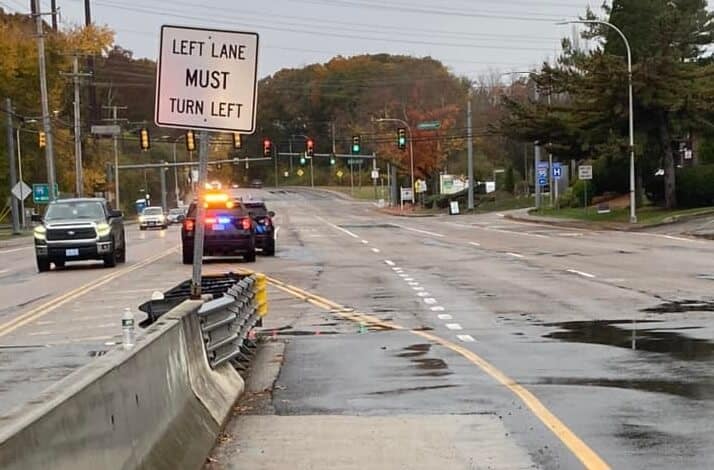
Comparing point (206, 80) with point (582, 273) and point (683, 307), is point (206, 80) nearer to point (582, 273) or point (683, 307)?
point (683, 307)

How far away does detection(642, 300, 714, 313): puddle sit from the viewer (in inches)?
642

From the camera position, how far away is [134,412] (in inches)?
228

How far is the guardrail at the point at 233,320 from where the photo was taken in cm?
973

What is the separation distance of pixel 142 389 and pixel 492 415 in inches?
144

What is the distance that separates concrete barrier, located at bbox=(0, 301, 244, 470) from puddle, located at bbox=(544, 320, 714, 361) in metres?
5.35

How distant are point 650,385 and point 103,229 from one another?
21622 mm

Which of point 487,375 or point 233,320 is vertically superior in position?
point 233,320

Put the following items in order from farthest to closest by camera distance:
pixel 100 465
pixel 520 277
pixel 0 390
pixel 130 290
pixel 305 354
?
1. pixel 520 277
2. pixel 130 290
3. pixel 305 354
4. pixel 0 390
5. pixel 100 465

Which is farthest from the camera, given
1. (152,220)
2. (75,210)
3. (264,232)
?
(152,220)

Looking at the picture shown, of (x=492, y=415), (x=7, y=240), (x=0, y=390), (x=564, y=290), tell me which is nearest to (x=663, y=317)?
(x=564, y=290)

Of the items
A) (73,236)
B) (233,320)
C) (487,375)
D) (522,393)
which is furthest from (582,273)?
(522,393)

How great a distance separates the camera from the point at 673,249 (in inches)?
1264

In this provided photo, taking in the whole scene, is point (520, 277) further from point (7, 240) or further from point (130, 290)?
point (7, 240)

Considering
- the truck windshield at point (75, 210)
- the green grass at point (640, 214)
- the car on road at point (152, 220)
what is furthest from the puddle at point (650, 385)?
the car on road at point (152, 220)
